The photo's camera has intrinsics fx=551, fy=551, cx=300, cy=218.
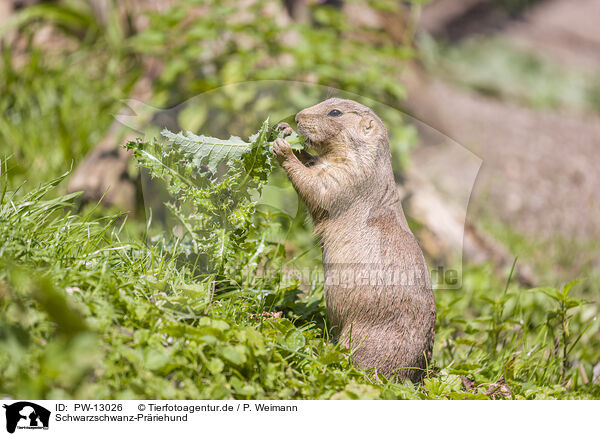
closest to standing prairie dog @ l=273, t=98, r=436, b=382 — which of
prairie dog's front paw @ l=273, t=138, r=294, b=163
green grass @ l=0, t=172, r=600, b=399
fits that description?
prairie dog's front paw @ l=273, t=138, r=294, b=163

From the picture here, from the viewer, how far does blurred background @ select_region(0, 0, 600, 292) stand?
502cm

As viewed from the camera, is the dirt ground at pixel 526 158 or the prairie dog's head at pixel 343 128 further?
the dirt ground at pixel 526 158

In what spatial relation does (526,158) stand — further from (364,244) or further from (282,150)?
(282,150)

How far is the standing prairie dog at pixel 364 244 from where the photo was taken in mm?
3041

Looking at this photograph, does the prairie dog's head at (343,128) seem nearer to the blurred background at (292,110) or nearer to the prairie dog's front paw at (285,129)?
the prairie dog's front paw at (285,129)

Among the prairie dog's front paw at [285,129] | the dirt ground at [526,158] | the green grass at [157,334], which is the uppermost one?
the prairie dog's front paw at [285,129]

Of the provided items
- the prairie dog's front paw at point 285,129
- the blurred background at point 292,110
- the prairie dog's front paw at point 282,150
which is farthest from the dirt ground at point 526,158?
the prairie dog's front paw at point 282,150

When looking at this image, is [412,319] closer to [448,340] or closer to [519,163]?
[448,340]

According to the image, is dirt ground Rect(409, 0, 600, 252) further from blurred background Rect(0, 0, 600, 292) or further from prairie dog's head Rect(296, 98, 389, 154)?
prairie dog's head Rect(296, 98, 389, 154)

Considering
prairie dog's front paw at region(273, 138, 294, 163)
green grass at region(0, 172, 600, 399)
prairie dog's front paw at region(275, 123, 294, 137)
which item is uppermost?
prairie dog's front paw at region(275, 123, 294, 137)

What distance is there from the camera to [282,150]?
3119mm

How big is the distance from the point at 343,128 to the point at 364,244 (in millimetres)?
730

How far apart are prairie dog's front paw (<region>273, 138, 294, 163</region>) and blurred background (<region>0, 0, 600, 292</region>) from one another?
219 millimetres
